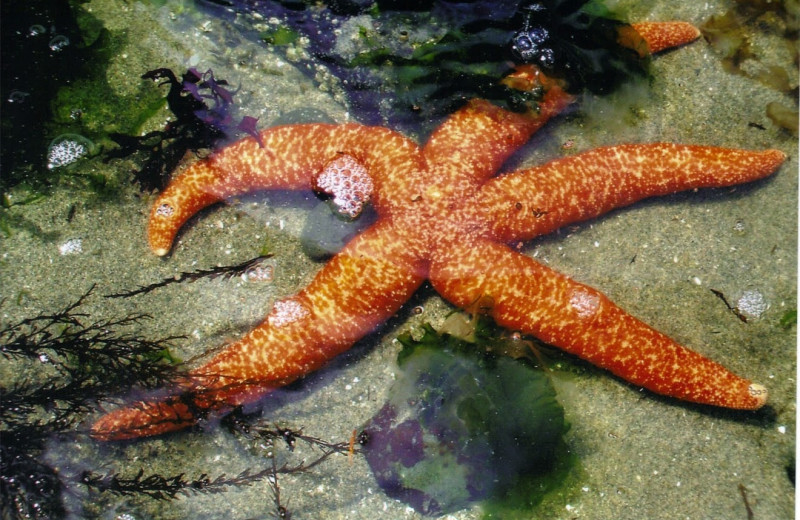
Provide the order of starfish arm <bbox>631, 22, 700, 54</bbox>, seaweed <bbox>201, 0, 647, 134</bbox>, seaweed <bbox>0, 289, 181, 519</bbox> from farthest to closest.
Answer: starfish arm <bbox>631, 22, 700, 54</bbox>, seaweed <bbox>201, 0, 647, 134</bbox>, seaweed <bbox>0, 289, 181, 519</bbox>

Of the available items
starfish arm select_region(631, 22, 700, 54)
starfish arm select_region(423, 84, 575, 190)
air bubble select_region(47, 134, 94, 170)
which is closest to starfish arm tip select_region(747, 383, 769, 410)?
starfish arm select_region(423, 84, 575, 190)

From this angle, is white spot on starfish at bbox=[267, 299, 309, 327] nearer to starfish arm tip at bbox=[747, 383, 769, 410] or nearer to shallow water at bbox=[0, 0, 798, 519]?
shallow water at bbox=[0, 0, 798, 519]

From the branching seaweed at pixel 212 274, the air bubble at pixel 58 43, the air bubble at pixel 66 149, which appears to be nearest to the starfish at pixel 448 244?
the branching seaweed at pixel 212 274

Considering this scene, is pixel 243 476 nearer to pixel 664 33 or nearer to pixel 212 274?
pixel 212 274

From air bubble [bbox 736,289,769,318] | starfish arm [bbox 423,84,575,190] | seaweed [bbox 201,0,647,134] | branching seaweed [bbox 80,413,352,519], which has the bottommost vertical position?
branching seaweed [bbox 80,413,352,519]

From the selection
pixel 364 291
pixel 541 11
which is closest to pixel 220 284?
pixel 364 291

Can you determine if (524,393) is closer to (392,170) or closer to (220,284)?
(392,170)
